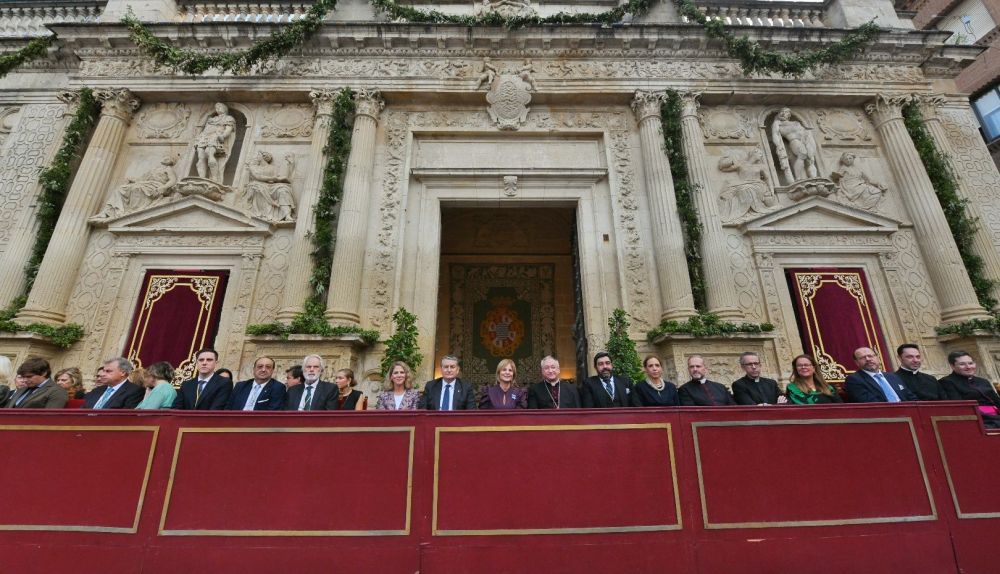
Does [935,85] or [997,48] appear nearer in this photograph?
[935,85]

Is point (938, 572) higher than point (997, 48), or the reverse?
point (997, 48)

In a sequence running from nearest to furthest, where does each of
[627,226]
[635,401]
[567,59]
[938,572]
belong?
[938,572]
[635,401]
[627,226]
[567,59]

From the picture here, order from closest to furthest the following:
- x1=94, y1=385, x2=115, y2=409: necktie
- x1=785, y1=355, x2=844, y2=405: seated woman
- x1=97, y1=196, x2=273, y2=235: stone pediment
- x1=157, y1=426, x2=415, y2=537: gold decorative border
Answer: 1. x1=157, y1=426, x2=415, y2=537: gold decorative border
2. x1=94, y1=385, x2=115, y2=409: necktie
3. x1=785, y1=355, x2=844, y2=405: seated woman
4. x1=97, y1=196, x2=273, y2=235: stone pediment

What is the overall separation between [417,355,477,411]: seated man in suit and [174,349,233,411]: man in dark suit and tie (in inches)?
82.1

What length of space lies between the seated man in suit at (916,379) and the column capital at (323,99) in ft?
33.6

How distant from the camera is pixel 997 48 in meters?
12.4

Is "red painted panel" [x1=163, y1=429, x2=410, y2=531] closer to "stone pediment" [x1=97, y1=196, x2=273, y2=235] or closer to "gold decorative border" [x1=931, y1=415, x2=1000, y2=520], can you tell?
"gold decorative border" [x1=931, y1=415, x2=1000, y2=520]

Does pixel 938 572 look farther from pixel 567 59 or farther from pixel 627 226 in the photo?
pixel 567 59

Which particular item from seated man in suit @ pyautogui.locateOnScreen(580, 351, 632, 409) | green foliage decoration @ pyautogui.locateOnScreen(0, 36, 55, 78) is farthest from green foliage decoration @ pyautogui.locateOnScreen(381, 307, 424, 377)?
green foliage decoration @ pyautogui.locateOnScreen(0, 36, 55, 78)

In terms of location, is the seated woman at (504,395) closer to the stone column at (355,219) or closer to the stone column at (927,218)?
the stone column at (355,219)

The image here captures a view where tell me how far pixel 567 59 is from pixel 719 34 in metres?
3.24

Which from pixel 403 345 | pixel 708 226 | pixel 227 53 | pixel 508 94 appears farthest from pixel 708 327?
pixel 227 53

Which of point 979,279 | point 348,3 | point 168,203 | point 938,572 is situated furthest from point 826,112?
point 168,203

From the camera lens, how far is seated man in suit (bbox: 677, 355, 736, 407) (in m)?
4.78
